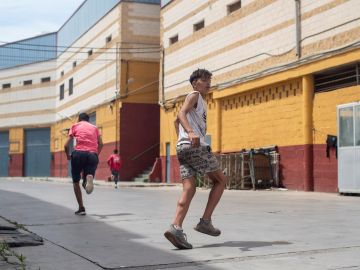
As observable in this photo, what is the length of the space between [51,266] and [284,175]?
15.5 meters

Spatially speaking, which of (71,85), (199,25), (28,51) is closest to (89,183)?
(199,25)

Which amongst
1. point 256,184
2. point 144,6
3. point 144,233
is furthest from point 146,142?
point 144,233

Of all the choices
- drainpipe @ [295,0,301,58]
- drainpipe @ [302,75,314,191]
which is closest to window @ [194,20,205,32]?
drainpipe @ [295,0,301,58]

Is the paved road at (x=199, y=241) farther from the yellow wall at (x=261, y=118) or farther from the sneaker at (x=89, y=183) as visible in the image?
the yellow wall at (x=261, y=118)

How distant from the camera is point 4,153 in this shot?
53062 mm

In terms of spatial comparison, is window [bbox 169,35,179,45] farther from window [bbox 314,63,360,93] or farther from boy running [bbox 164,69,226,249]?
boy running [bbox 164,69,226,249]

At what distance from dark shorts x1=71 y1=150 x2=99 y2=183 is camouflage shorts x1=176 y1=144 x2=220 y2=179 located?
386cm

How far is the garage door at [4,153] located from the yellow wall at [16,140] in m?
1.05

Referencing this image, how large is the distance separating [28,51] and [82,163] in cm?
4465

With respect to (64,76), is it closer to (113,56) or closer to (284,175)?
(113,56)

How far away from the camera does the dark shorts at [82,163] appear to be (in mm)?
9438

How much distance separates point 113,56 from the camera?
3381cm

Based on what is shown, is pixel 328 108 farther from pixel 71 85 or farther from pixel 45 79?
pixel 45 79

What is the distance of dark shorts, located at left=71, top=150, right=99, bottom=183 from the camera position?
9.44 metres
